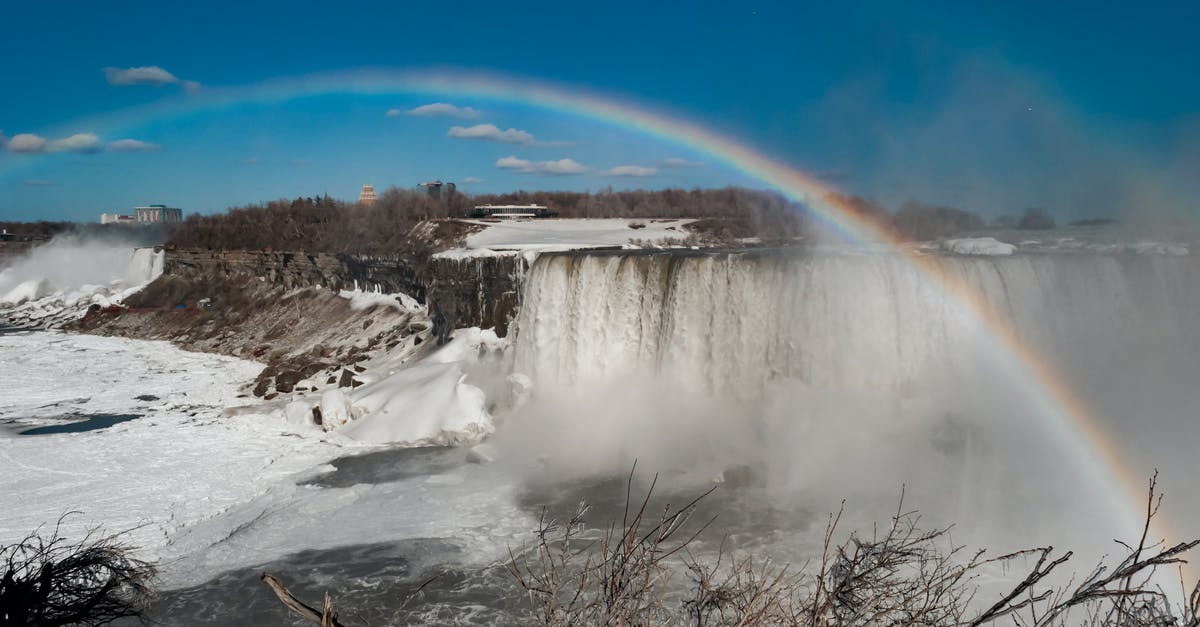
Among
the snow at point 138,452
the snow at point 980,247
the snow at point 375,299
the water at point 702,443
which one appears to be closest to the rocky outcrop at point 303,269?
the snow at point 375,299

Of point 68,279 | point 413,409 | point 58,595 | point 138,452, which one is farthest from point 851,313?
point 68,279

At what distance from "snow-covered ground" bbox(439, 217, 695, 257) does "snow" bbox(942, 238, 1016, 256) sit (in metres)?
14.1

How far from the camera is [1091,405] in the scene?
15.5m

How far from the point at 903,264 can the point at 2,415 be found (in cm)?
2535

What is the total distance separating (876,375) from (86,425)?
2106 cm

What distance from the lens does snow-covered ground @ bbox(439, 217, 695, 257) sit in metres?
35.2

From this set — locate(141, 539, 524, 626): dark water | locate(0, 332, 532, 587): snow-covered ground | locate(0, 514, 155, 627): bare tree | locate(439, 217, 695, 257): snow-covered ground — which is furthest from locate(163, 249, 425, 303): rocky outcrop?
locate(0, 514, 155, 627): bare tree

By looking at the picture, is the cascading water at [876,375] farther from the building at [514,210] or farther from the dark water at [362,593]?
the building at [514,210]

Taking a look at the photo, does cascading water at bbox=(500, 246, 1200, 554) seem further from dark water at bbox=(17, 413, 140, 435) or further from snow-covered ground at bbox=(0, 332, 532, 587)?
dark water at bbox=(17, 413, 140, 435)

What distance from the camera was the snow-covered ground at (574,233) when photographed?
35.2 metres

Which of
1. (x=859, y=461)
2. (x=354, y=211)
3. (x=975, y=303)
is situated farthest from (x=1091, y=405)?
(x=354, y=211)

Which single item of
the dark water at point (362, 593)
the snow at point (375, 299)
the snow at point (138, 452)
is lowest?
the snow at point (138, 452)

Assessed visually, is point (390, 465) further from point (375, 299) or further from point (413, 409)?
point (375, 299)

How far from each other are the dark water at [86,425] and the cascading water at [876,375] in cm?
1151
